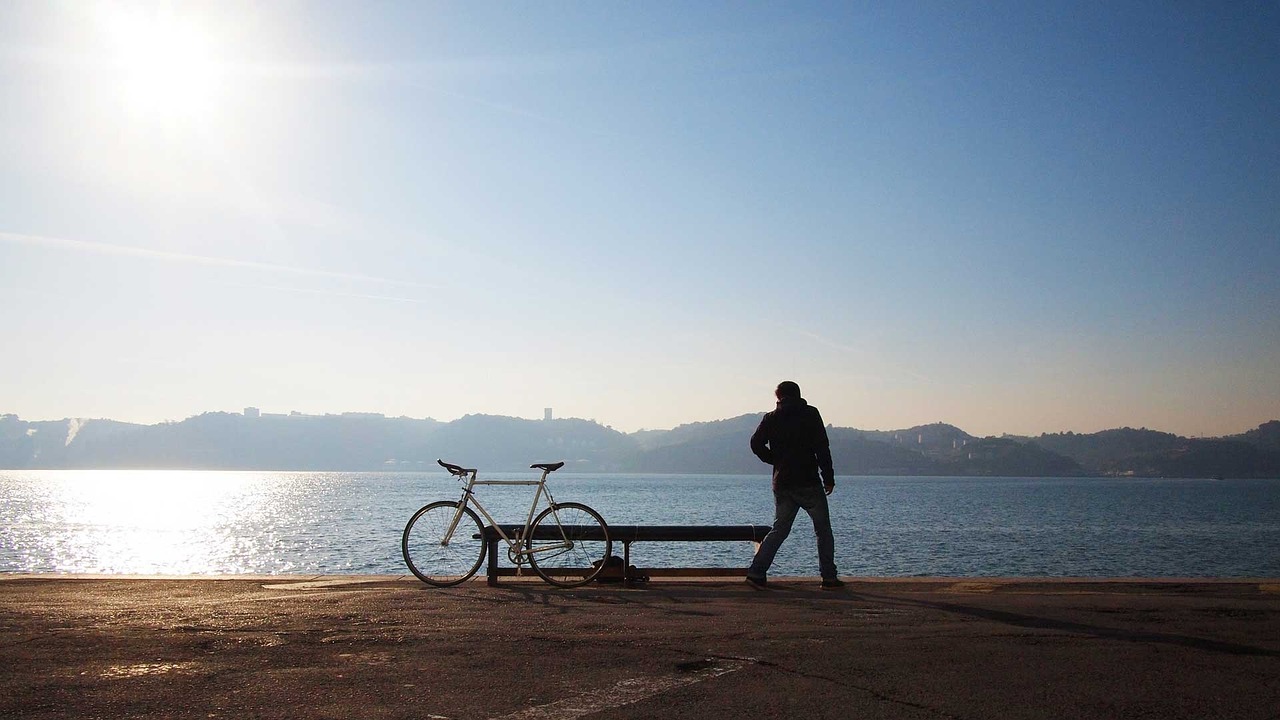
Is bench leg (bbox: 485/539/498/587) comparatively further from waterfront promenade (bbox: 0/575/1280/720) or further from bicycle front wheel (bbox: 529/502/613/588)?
waterfront promenade (bbox: 0/575/1280/720)

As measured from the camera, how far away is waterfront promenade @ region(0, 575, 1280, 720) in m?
4.48

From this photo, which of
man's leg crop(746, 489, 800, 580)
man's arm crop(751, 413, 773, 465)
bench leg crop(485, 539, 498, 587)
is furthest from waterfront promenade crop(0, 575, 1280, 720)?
man's arm crop(751, 413, 773, 465)

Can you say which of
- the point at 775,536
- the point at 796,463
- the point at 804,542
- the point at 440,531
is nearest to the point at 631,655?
the point at 775,536

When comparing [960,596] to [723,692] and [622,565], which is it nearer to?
[622,565]

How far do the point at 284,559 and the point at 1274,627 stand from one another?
47.1m

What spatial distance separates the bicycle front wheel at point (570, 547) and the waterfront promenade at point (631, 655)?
→ 1.10 meters

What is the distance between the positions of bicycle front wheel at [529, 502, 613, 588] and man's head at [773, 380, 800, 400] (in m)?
2.58

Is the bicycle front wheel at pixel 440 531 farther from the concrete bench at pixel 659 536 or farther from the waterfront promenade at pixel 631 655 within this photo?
the waterfront promenade at pixel 631 655

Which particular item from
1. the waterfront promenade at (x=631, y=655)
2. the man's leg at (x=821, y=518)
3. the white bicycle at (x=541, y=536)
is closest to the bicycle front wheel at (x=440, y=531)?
the white bicycle at (x=541, y=536)

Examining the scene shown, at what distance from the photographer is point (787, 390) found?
34.8 feet

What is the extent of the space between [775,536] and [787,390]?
5.58 feet

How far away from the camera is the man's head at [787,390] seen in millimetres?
10595

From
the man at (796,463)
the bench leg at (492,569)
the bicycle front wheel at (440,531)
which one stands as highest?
the man at (796,463)

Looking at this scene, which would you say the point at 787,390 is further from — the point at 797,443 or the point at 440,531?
the point at 440,531
